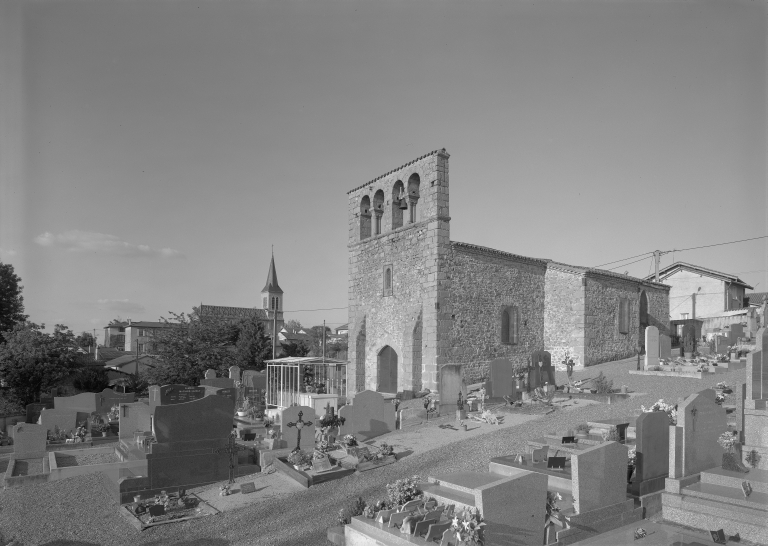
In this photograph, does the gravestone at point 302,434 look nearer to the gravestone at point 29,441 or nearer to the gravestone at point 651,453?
the gravestone at point 29,441

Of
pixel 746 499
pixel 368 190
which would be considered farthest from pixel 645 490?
pixel 368 190

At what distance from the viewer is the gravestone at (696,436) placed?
7992mm

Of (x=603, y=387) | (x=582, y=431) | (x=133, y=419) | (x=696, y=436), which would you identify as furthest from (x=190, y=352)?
(x=696, y=436)

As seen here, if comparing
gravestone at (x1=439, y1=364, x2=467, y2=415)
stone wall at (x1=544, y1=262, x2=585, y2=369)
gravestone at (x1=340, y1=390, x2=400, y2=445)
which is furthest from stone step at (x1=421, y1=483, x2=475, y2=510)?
stone wall at (x1=544, y1=262, x2=585, y2=369)

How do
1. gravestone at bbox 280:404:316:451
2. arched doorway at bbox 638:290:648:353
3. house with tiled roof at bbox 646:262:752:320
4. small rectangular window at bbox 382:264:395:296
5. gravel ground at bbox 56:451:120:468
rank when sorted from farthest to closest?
house with tiled roof at bbox 646:262:752:320, arched doorway at bbox 638:290:648:353, small rectangular window at bbox 382:264:395:296, gravel ground at bbox 56:451:120:468, gravestone at bbox 280:404:316:451

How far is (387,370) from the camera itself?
2272cm

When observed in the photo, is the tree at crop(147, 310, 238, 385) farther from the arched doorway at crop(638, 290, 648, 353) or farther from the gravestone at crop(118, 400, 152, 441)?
the arched doorway at crop(638, 290, 648, 353)

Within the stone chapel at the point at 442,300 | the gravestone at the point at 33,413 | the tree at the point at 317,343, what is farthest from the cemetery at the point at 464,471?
the tree at the point at 317,343

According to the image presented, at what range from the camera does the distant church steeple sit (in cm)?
9131

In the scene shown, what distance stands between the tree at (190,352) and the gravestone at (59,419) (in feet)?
29.2

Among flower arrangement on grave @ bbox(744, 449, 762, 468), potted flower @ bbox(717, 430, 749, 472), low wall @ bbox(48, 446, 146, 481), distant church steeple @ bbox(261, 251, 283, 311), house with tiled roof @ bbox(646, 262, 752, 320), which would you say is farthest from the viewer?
distant church steeple @ bbox(261, 251, 283, 311)

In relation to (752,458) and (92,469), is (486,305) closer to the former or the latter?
(752,458)

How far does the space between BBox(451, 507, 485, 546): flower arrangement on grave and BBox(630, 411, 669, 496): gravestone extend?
123 inches

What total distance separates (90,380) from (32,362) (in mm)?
5649
